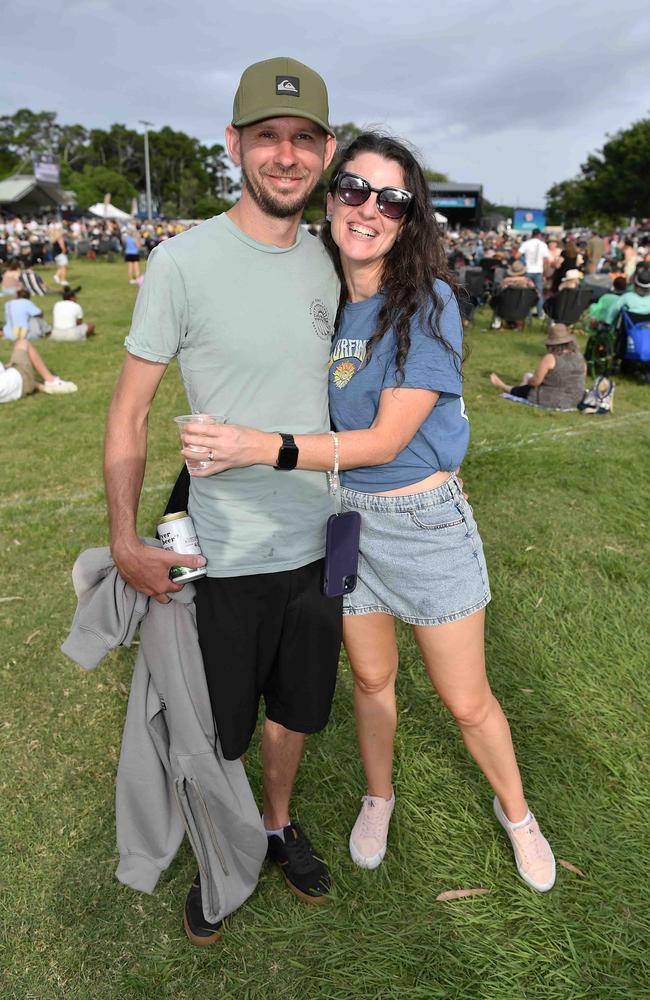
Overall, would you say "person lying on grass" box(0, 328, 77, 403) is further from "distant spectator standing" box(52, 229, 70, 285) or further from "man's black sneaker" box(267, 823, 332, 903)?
"distant spectator standing" box(52, 229, 70, 285)

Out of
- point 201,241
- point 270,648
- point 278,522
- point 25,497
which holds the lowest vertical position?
point 25,497

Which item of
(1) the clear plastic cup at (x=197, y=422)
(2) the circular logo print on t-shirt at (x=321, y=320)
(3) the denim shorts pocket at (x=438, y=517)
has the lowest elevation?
(3) the denim shorts pocket at (x=438, y=517)

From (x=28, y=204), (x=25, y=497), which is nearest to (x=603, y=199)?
(x=28, y=204)

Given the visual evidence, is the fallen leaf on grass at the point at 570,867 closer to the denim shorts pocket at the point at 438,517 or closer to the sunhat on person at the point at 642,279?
the denim shorts pocket at the point at 438,517

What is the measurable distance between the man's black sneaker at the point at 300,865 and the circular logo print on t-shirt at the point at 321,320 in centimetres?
167

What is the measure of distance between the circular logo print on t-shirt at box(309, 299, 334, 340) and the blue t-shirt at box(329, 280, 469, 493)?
49mm

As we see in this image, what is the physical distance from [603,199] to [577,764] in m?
87.0

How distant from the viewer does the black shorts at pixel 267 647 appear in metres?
1.95

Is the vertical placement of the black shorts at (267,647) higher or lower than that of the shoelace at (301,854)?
higher

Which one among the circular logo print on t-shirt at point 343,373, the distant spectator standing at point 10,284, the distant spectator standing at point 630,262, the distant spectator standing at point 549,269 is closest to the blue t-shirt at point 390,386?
the circular logo print on t-shirt at point 343,373

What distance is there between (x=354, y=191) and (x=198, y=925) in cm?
221

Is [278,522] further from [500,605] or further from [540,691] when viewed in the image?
[500,605]

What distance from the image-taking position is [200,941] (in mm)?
2105

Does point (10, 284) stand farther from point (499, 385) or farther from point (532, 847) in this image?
point (532, 847)
